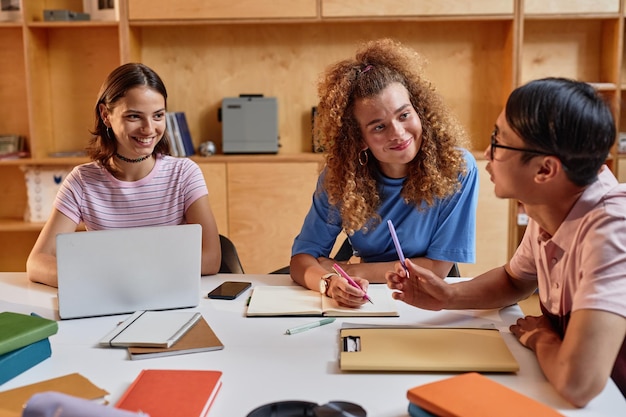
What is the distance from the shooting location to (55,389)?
3.84ft

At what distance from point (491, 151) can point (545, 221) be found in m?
0.17

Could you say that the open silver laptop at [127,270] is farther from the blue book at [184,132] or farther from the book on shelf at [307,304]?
the blue book at [184,132]

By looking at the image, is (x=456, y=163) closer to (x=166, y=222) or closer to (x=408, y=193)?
(x=408, y=193)

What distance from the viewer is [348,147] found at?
6.61ft

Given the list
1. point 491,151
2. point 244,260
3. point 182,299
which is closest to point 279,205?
point 244,260

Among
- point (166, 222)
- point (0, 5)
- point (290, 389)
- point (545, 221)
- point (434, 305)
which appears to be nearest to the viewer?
point (290, 389)

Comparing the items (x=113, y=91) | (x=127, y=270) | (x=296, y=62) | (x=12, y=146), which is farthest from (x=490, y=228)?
(x=12, y=146)

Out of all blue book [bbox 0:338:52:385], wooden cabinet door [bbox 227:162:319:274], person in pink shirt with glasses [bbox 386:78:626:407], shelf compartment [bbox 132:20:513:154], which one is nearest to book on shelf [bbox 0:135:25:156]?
shelf compartment [bbox 132:20:513:154]

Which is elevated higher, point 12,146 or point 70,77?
point 70,77

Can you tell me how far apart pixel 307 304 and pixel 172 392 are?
57 cm

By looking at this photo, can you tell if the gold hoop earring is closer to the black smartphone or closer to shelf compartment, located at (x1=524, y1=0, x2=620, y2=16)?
the black smartphone

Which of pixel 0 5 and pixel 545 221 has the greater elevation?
pixel 0 5

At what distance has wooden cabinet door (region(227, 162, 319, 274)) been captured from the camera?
3701mm

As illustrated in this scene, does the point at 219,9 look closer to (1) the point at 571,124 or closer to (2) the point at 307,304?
(2) the point at 307,304
